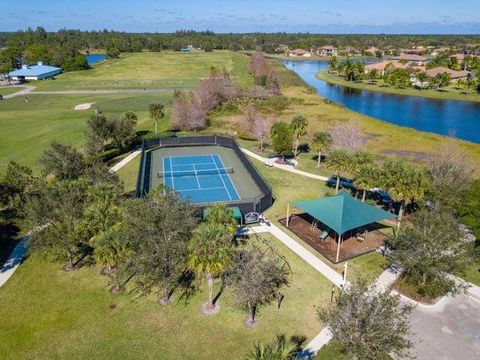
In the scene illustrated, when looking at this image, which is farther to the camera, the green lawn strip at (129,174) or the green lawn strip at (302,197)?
the green lawn strip at (129,174)

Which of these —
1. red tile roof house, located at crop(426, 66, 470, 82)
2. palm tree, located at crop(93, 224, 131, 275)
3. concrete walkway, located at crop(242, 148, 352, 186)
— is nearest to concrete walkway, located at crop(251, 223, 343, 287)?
palm tree, located at crop(93, 224, 131, 275)

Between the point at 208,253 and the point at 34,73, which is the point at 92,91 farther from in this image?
the point at 208,253

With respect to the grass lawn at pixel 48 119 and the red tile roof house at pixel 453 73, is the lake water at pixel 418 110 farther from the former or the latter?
the grass lawn at pixel 48 119

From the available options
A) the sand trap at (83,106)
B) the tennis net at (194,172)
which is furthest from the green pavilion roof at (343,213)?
the sand trap at (83,106)

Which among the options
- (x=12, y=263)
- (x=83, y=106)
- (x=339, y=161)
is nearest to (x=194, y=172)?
(x=339, y=161)

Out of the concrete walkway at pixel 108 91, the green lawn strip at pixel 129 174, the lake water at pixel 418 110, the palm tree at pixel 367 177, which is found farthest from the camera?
the concrete walkway at pixel 108 91

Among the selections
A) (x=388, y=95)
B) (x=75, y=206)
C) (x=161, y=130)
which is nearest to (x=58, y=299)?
(x=75, y=206)
